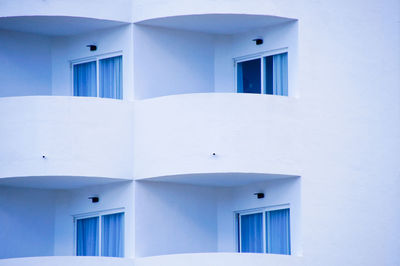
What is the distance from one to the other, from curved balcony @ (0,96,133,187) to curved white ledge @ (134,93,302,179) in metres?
0.88

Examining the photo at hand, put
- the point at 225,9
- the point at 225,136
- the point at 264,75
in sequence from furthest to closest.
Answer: the point at 264,75 < the point at 225,9 < the point at 225,136

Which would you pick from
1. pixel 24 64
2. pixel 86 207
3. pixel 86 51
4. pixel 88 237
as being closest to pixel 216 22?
pixel 86 51

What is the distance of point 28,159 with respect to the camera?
107 ft

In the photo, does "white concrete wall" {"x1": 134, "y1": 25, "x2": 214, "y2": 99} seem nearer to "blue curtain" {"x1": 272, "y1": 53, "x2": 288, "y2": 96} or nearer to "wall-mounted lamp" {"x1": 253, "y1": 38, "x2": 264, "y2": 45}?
"wall-mounted lamp" {"x1": 253, "y1": 38, "x2": 264, "y2": 45}

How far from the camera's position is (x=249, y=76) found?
114 feet

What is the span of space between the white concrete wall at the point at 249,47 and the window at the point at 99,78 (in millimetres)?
2685

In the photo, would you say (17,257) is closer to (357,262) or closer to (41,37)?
(41,37)

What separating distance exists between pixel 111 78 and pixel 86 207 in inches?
136

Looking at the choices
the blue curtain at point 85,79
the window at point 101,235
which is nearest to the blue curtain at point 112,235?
the window at point 101,235

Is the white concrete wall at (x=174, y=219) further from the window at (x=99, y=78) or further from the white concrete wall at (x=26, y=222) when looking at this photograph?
the white concrete wall at (x=26, y=222)

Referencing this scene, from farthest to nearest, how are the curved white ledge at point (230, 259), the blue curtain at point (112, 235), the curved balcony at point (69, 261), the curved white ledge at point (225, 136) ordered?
the blue curtain at point (112, 235)
the curved balcony at point (69, 261)
the curved white ledge at point (225, 136)
the curved white ledge at point (230, 259)

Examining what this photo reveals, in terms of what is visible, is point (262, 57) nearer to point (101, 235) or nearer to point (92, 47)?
point (92, 47)

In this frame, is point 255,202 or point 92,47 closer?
point 255,202

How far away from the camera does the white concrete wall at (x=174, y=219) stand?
33.1m
